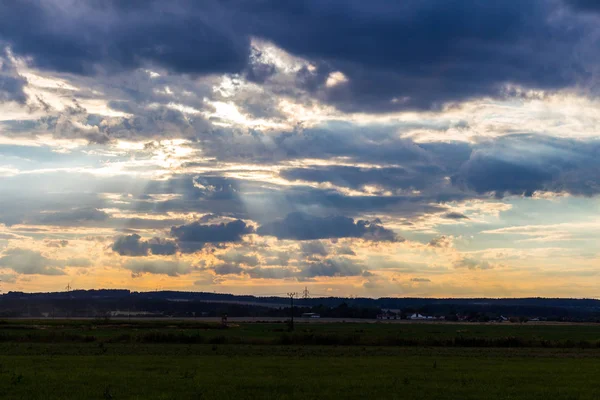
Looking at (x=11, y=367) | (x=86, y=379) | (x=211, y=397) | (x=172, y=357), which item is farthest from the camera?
(x=172, y=357)

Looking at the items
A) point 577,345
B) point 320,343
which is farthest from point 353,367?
point 577,345

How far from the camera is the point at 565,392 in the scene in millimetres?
42281

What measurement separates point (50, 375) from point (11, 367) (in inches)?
336

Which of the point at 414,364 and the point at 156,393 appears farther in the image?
A: the point at 414,364

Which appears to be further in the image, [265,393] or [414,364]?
[414,364]

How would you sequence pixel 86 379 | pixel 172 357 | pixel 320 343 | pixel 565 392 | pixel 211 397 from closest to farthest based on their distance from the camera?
pixel 211 397 < pixel 565 392 < pixel 86 379 < pixel 172 357 < pixel 320 343

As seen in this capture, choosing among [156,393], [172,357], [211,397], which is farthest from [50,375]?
[172,357]

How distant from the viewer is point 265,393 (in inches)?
1519

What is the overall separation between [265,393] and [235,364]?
68.0 ft

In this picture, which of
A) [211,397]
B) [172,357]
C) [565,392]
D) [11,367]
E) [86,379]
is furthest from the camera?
[172,357]

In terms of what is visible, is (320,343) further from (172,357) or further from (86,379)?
(86,379)

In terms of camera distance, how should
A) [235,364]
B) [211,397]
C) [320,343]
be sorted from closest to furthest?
[211,397] < [235,364] < [320,343]

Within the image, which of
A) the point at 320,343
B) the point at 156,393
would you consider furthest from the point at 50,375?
the point at 320,343

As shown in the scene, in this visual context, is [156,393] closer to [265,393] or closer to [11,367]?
[265,393]
